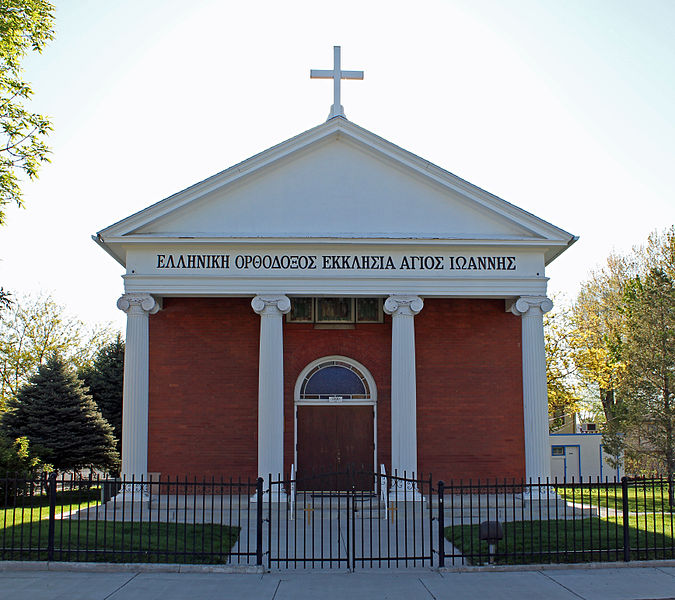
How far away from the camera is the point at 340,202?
57.1 ft

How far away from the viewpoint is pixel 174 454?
18141 millimetres

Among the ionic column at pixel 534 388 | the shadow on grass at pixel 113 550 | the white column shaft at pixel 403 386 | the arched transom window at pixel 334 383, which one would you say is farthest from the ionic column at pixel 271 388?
the ionic column at pixel 534 388

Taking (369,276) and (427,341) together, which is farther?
(427,341)

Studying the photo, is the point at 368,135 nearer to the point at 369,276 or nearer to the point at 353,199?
the point at 353,199

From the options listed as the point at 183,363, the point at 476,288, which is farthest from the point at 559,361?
the point at 183,363

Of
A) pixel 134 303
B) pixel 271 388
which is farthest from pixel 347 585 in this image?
pixel 134 303

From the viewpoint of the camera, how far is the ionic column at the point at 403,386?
16.4 meters

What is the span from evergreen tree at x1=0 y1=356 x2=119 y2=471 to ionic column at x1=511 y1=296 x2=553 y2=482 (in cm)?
1460

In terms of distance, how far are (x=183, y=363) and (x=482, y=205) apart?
8431mm

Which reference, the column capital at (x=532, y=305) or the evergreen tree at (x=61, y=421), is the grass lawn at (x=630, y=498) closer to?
the column capital at (x=532, y=305)

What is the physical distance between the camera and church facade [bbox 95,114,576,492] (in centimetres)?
1670

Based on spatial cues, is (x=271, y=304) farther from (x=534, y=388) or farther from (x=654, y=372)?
(x=654, y=372)

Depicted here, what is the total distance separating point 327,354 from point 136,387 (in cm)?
489

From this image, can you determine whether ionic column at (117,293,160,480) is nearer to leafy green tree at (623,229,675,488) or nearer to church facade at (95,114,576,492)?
church facade at (95,114,576,492)
